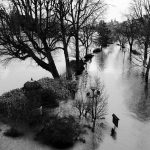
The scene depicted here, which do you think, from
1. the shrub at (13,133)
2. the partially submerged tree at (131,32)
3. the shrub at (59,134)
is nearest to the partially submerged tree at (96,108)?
the shrub at (59,134)

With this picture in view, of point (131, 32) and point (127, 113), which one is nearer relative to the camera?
point (127, 113)

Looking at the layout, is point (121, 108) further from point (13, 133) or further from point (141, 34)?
point (141, 34)

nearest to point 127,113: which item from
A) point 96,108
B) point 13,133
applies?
point 96,108

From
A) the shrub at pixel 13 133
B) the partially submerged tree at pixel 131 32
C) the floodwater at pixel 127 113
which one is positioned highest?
the partially submerged tree at pixel 131 32

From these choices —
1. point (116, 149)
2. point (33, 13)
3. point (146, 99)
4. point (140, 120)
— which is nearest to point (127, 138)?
point (116, 149)

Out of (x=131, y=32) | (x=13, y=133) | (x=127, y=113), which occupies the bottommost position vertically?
(x=127, y=113)

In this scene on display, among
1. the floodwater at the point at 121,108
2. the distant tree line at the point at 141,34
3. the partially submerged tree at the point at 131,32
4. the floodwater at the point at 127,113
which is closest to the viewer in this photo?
the floodwater at the point at 121,108

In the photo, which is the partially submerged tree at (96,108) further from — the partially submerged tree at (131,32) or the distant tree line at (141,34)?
the partially submerged tree at (131,32)

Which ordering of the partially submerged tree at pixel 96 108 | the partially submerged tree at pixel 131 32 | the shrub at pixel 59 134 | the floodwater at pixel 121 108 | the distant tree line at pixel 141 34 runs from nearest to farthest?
the shrub at pixel 59 134 → the floodwater at pixel 121 108 → the partially submerged tree at pixel 96 108 → the distant tree line at pixel 141 34 → the partially submerged tree at pixel 131 32

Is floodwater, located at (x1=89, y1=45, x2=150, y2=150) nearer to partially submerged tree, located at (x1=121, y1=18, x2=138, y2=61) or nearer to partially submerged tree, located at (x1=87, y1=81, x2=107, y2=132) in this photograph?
partially submerged tree, located at (x1=87, y1=81, x2=107, y2=132)
